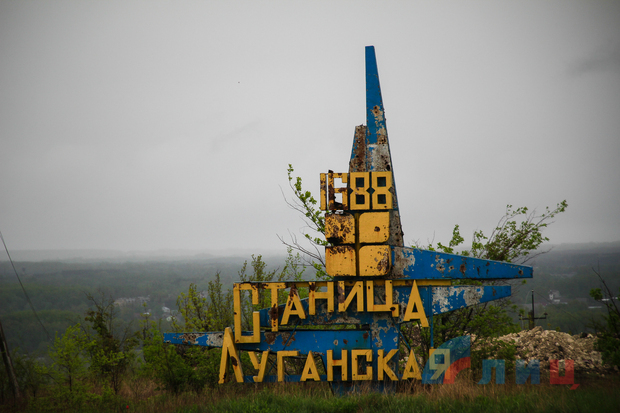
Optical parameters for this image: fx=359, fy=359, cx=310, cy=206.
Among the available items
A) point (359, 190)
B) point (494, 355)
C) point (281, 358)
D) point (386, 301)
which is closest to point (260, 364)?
point (281, 358)

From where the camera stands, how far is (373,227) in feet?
18.9

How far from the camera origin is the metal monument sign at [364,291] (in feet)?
18.7

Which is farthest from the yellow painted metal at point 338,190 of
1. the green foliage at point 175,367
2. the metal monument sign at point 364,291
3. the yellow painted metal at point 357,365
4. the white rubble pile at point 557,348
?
the white rubble pile at point 557,348

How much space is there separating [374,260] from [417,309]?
1.04m

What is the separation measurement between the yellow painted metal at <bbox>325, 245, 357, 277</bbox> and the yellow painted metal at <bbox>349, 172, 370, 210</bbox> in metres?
0.69

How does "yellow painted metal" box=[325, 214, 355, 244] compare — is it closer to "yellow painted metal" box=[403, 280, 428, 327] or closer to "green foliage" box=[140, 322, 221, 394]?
"yellow painted metal" box=[403, 280, 428, 327]

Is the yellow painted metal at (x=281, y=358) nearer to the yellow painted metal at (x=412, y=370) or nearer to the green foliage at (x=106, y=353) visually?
the yellow painted metal at (x=412, y=370)

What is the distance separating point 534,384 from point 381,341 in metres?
2.55

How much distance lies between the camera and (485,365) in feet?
20.0

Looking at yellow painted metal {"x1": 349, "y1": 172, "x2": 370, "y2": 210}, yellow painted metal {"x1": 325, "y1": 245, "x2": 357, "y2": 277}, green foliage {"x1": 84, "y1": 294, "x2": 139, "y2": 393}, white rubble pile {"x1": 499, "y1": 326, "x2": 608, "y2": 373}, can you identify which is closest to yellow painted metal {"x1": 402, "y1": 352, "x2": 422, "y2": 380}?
yellow painted metal {"x1": 325, "y1": 245, "x2": 357, "y2": 277}

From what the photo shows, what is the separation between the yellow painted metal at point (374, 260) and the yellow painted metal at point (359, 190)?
67 cm

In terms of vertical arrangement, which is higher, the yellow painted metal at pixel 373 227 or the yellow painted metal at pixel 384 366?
the yellow painted metal at pixel 373 227

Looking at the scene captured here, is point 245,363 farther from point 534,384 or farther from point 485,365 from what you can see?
point 534,384

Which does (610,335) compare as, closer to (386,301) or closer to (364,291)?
(386,301)
